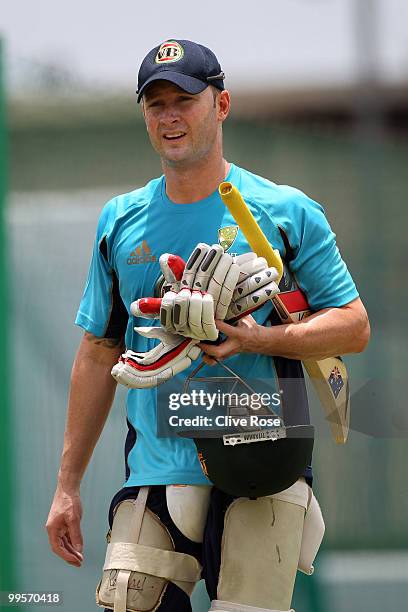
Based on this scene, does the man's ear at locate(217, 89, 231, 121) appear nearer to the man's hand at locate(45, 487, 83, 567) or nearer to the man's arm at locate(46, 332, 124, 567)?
the man's arm at locate(46, 332, 124, 567)

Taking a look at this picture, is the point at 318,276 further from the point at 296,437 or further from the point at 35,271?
the point at 35,271

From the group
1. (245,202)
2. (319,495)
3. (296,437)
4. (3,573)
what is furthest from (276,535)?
(3,573)

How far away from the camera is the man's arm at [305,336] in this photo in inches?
108

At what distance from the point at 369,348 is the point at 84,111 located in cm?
140

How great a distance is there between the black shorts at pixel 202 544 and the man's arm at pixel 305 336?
402 millimetres

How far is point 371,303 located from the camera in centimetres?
429

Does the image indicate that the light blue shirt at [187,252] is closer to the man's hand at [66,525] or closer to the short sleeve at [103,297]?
the short sleeve at [103,297]

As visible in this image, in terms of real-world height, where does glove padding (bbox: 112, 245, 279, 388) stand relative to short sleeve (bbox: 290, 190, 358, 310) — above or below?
below

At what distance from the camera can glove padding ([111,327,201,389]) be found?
107 inches

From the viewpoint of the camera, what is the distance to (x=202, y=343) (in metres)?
2.75

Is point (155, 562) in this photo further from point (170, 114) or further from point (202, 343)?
point (170, 114)

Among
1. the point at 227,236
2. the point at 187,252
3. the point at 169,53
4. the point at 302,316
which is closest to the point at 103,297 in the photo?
the point at 187,252

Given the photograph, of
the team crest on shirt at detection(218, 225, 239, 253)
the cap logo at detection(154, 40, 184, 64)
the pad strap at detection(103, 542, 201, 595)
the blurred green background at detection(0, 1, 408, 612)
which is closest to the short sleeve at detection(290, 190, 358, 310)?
the team crest on shirt at detection(218, 225, 239, 253)

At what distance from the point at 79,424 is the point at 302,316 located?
28.2 inches
